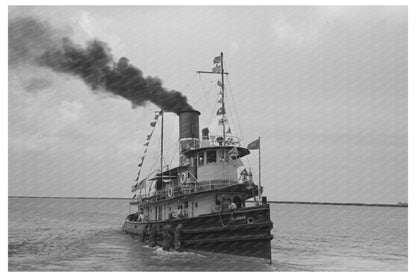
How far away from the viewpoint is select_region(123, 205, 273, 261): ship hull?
1961 cm

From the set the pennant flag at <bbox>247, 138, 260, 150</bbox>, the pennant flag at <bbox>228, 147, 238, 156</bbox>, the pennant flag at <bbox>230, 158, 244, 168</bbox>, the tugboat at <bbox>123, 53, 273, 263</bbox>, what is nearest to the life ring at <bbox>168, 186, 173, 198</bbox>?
the tugboat at <bbox>123, 53, 273, 263</bbox>

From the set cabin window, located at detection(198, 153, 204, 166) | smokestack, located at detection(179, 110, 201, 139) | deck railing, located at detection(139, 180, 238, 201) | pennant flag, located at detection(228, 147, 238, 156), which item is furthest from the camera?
smokestack, located at detection(179, 110, 201, 139)

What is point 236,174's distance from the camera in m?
22.7

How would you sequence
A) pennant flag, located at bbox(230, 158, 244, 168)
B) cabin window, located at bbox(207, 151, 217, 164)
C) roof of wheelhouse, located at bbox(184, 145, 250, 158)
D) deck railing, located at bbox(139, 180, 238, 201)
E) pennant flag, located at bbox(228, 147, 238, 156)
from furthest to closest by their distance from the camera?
cabin window, located at bbox(207, 151, 217, 164) < pennant flag, located at bbox(230, 158, 244, 168) < roof of wheelhouse, located at bbox(184, 145, 250, 158) < deck railing, located at bbox(139, 180, 238, 201) < pennant flag, located at bbox(228, 147, 238, 156)

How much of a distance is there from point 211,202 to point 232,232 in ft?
8.73

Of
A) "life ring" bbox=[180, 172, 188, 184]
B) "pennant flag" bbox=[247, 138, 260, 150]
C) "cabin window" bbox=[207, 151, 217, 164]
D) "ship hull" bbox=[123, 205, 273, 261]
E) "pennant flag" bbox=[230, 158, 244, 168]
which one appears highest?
"pennant flag" bbox=[247, 138, 260, 150]

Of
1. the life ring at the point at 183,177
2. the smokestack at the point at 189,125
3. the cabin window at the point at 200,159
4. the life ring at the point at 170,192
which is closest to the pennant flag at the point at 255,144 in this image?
the cabin window at the point at 200,159

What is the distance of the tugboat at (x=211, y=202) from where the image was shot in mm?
19781

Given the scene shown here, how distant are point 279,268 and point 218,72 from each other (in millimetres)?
11163

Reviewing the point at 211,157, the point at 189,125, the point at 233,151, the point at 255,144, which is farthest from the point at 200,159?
the point at 255,144

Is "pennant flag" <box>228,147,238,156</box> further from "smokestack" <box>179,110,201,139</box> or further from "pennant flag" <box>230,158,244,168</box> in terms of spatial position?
"smokestack" <box>179,110,201,139</box>

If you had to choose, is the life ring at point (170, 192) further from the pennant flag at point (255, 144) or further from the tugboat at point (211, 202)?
the pennant flag at point (255, 144)

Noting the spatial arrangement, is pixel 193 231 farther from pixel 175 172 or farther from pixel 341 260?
pixel 341 260

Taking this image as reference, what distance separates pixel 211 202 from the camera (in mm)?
22344
